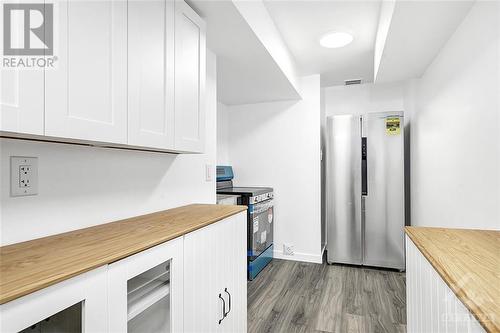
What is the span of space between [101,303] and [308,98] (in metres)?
3.26

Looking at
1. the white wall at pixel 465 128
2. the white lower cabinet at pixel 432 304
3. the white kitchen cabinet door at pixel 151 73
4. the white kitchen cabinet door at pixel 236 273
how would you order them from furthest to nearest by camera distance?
1. the white kitchen cabinet door at pixel 236 273
2. the white wall at pixel 465 128
3. the white kitchen cabinet door at pixel 151 73
4. the white lower cabinet at pixel 432 304

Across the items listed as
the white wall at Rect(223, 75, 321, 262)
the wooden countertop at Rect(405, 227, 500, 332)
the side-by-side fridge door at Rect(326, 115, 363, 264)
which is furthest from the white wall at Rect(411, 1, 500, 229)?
the white wall at Rect(223, 75, 321, 262)

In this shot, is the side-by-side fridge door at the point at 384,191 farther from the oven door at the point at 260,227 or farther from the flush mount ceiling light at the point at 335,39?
the oven door at the point at 260,227

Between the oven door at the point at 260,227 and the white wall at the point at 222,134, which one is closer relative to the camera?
the oven door at the point at 260,227

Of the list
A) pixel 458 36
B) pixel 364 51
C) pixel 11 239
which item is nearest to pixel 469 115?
pixel 458 36

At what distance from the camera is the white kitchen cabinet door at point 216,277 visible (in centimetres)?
116

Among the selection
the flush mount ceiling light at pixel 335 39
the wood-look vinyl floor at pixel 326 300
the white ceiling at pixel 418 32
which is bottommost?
the wood-look vinyl floor at pixel 326 300

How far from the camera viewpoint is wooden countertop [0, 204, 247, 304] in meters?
0.63

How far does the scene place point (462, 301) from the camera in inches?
25.3

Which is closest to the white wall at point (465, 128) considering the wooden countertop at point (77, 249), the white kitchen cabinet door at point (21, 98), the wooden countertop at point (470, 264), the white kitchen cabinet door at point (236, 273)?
the wooden countertop at point (470, 264)

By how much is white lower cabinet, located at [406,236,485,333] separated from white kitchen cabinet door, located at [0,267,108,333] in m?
0.95

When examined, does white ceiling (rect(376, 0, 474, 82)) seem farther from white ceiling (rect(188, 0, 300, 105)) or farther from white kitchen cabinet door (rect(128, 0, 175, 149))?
white kitchen cabinet door (rect(128, 0, 175, 149))

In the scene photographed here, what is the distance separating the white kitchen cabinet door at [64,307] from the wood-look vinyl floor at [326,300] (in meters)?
1.57

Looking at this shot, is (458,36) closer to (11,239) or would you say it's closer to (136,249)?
(136,249)
